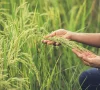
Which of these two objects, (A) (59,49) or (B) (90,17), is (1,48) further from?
(B) (90,17)

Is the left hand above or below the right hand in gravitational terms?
below

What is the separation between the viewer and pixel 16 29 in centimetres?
295

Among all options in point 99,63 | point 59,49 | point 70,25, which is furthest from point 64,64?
point 99,63

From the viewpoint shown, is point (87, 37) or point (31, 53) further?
point (31, 53)

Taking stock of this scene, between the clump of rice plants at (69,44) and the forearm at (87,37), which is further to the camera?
the forearm at (87,37)

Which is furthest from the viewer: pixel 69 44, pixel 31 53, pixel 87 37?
pixel 31 53

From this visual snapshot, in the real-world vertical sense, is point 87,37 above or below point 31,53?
above

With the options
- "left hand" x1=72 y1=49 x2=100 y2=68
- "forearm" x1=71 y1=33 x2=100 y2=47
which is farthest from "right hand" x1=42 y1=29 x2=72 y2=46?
"left hand" x1=72 y1=49 x2=100 y2=68

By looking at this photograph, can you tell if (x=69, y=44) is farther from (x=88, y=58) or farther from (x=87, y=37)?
(x=87, y=37)

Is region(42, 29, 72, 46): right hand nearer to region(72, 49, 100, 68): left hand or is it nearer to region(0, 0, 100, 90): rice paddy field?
region(0, 0, 100, 90): rice paddy field

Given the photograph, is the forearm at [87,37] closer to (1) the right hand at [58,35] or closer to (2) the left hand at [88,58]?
(1) the right hand at [58,35]

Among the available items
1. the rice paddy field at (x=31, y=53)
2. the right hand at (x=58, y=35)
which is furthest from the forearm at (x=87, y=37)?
the rice paddy field at (x=31, y=53)

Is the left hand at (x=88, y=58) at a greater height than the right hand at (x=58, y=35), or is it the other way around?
the right hand at (x=58, y=35)

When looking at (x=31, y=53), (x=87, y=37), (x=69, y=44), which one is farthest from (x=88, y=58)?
(x=31, y=53)
